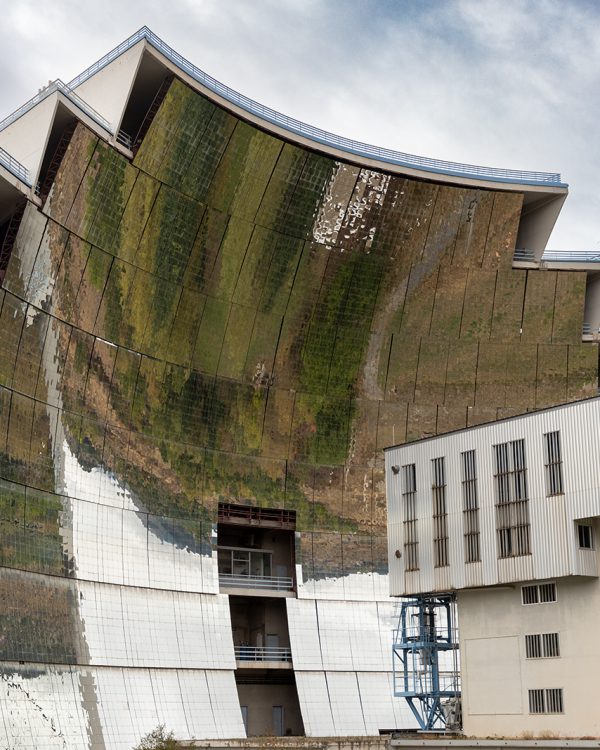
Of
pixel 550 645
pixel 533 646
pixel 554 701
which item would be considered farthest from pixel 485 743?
pixel 550 645

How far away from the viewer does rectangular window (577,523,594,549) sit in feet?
104

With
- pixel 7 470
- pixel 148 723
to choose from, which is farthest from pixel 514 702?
pixel 7 470

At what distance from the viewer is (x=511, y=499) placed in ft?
109

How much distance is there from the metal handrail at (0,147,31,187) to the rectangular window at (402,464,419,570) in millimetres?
15024

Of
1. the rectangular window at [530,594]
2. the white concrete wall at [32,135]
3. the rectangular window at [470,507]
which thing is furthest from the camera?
the white concrete wall at [32,135]

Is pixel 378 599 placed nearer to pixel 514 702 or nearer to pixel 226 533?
pixel 226 533

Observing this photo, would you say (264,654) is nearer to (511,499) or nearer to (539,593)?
(539,593)

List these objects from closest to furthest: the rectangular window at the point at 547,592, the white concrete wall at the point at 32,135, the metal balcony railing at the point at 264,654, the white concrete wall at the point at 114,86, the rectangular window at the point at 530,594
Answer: the rectangular window at the point at 547,592, the rectangular window at the point at 530,594, the white concrete wall at the point at 32,135, the white concrete wall at the point at 114,86, the metal balcony railing at the point at 264,654

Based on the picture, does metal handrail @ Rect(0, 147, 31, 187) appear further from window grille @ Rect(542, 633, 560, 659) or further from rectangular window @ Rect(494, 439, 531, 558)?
window grille @ Rect(542, 633, 560, 659)

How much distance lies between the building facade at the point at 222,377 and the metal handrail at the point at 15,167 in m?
0.11

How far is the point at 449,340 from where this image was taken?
2005 inches

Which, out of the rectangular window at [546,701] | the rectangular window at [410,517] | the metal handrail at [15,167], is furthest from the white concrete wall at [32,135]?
the rectangular window at [546,701]

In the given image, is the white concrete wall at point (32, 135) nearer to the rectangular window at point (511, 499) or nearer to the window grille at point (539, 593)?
the rectangular window at point (511, 499)

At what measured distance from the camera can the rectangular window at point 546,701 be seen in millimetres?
31438
